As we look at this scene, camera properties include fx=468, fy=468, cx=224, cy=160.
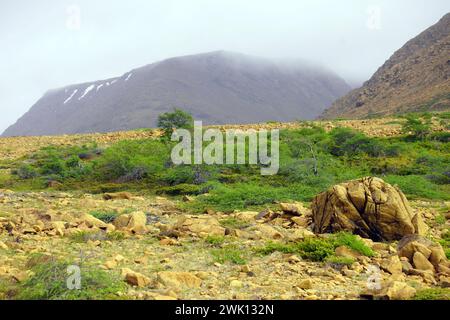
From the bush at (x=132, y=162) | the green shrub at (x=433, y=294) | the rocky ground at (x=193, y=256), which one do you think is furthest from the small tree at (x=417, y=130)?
the green shrub at (x=433, y=294)

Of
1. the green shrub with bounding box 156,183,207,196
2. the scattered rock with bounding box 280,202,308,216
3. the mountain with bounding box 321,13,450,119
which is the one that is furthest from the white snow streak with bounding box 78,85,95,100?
the scattered rock with bounding box 280,202,308,216

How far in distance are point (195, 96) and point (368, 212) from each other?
283ft

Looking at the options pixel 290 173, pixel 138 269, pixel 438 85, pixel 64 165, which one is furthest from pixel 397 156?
pixel 438 85

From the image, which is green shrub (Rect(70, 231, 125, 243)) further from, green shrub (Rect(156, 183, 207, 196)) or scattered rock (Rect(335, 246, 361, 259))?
green shrub (Rect(156, 183, 207, 196))

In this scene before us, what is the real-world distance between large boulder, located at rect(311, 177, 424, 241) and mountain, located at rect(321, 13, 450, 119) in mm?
48507

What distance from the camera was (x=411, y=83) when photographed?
71.7 m

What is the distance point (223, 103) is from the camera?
93.1 m

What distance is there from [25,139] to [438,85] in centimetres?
5369

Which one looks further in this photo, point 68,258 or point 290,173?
point 290,173

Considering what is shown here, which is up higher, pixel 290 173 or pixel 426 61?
pixel 426 61
